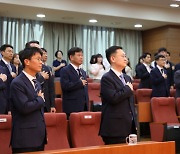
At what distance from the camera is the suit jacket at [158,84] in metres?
6.32

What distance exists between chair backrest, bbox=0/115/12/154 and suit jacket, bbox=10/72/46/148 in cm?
87

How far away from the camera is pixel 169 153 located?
2.96 metres

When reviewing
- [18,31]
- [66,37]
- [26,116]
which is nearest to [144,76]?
[66,37]

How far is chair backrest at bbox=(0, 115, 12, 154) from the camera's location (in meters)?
3.85

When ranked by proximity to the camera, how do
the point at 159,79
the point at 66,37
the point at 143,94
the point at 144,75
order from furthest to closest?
the point at 66,37 → the point at 144,75 → the point at 143,94 → the point at 159,79

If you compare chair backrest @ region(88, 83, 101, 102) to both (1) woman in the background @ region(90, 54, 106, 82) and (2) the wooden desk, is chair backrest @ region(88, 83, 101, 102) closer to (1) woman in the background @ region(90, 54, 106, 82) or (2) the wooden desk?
(1) woman in the background @ region(90, 54, 106, 82)

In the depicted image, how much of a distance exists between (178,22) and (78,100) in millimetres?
6380

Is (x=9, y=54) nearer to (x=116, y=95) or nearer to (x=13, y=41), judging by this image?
(x=116, y=95)

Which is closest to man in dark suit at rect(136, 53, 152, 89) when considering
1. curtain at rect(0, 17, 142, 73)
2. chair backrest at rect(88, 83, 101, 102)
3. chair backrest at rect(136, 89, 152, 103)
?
chair backrest at rect(136, 89, 152, 103)

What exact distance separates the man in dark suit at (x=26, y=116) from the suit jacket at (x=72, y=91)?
1.75 meters

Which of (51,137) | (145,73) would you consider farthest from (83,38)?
(51,137)

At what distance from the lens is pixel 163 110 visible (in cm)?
591

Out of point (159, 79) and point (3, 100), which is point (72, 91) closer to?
point (3, 100)

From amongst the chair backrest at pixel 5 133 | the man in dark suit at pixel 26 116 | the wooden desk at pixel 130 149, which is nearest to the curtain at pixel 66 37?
the chair backrest at pixel 5 133
